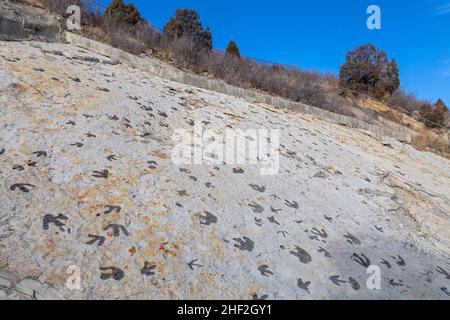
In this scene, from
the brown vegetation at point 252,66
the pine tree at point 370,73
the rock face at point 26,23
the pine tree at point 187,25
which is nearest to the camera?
the rock face at point 26,23

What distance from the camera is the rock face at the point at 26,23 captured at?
5039 mm

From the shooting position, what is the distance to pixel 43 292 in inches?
64.7

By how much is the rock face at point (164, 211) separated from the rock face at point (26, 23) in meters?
0.72

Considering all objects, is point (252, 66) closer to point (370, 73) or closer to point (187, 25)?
point (187, 25)

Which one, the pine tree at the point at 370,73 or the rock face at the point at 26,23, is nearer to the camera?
the rock face at the point at 26,23

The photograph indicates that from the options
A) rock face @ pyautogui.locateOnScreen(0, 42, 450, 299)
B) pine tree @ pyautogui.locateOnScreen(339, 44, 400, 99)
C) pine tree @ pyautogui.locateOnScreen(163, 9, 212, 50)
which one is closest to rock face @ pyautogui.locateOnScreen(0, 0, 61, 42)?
rock face @ pyautogui.locateOnScreen(0, 42, 450, 299)

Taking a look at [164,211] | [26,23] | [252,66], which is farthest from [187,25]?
[164,211]

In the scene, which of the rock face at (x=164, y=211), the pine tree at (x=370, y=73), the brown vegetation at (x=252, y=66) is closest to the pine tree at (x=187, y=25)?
the brown vegetation at (x=252, y=66)

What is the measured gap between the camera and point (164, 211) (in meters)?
2.52

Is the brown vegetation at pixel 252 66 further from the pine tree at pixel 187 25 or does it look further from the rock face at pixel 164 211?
the rock face at pixel 164 211

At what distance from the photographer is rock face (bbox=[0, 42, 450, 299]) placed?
1.92 m

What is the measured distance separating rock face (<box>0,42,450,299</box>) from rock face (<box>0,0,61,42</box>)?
718 mm

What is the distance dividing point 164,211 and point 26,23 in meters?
5.13

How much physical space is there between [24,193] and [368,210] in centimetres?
350
